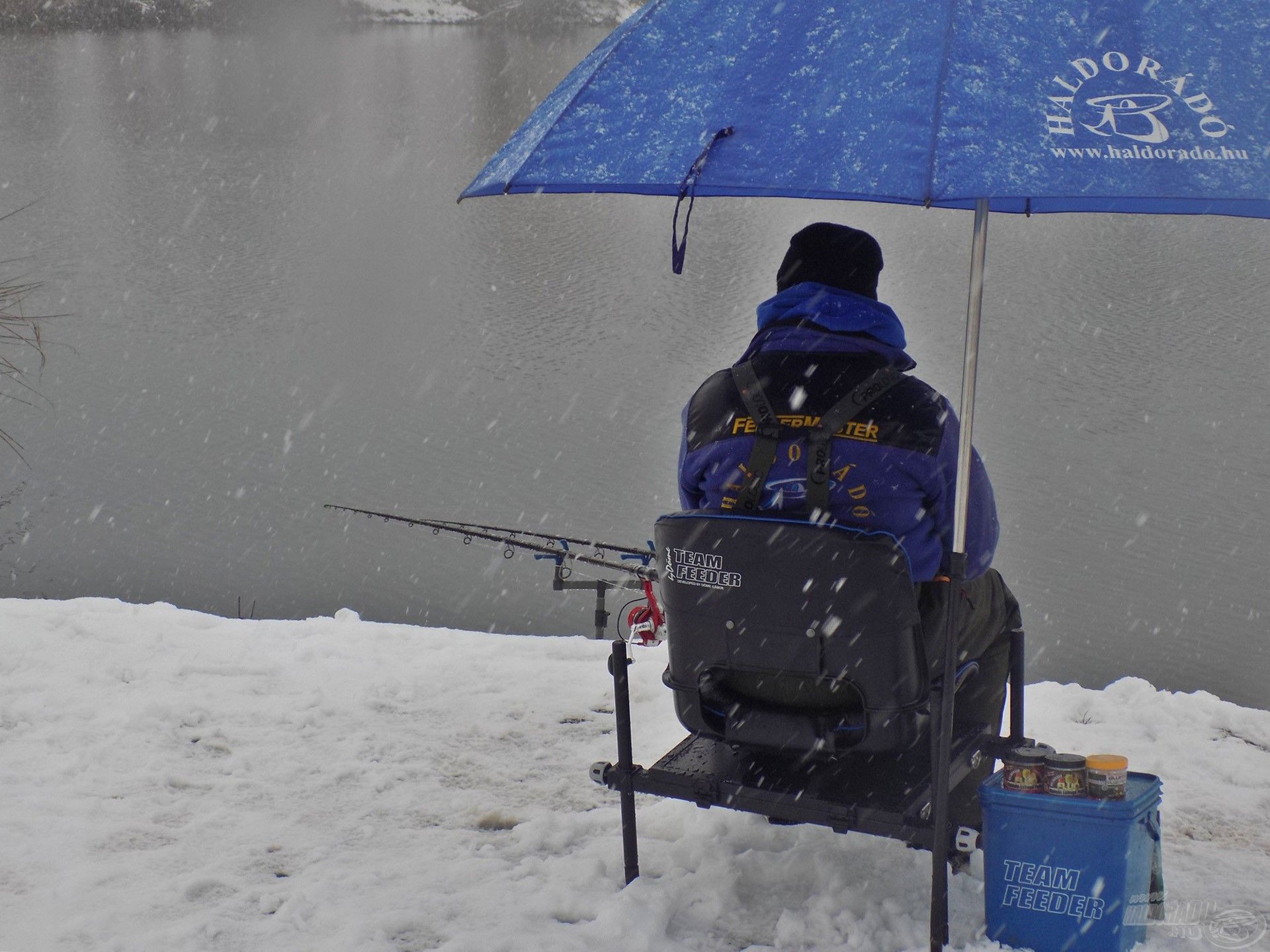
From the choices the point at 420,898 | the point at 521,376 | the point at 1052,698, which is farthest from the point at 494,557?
the point at 420,898

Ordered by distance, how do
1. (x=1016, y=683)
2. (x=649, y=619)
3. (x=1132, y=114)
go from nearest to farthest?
(x=1132, y=114), (x=1016, y=683), (x=649, y=619)

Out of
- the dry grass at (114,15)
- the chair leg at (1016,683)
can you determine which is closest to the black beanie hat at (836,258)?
the chair leg at (1016,683)

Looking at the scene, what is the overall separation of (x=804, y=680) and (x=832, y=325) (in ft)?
2.37

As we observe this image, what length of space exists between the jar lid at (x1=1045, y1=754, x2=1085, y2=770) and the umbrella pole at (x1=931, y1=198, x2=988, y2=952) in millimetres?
196

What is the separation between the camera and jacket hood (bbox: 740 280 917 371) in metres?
2.66

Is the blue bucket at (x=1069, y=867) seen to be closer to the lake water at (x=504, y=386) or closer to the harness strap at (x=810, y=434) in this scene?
the harness strap at (x=810, y=434)

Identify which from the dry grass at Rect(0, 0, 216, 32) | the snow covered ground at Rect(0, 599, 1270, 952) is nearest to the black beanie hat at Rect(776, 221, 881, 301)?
the snow covered ground at Rect(0, 599, 1270, 952)

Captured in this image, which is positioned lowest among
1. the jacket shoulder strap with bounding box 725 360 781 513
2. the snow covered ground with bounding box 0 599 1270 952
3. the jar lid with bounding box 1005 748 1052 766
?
the snow covered ground with bounding box 0 599 1270 952

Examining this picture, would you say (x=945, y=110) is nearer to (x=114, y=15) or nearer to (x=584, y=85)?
(x=584, y=85)

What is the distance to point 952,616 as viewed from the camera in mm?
2527

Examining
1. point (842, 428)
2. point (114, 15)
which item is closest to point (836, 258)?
point (842, 428)

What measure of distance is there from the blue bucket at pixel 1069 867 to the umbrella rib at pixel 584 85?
1.52 meters

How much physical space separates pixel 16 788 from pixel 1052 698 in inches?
123

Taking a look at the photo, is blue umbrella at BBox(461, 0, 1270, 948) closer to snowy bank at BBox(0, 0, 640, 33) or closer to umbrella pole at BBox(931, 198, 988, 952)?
umbrella pole at BBox(931, 198, 988, 952)
